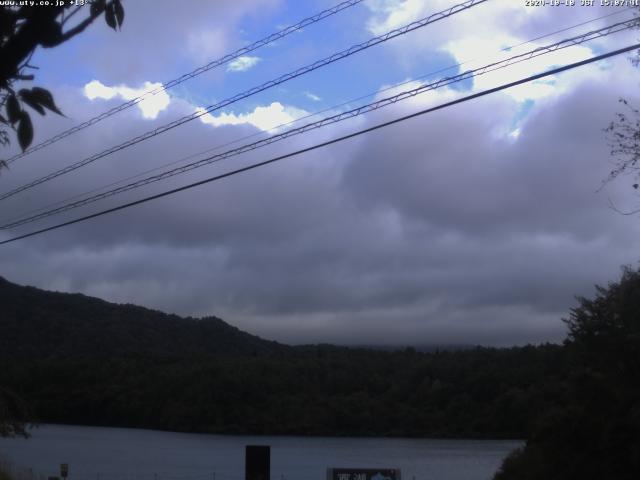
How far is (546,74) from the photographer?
11336 mm

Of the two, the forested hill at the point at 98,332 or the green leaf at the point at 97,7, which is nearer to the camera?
the green leaf at the point at 97,7

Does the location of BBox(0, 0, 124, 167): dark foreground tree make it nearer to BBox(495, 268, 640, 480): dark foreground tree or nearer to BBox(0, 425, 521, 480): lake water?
BBox(495, 268, 640, 480): dark foreground tree

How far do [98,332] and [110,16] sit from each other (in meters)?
76.4

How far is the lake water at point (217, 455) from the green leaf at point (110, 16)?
34395mm

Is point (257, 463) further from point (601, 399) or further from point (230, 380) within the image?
point (230, 380)

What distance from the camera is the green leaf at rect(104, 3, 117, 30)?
429cm

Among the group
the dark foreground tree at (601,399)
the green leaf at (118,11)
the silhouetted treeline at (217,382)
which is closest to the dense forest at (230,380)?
the silhouetted treeline at (217,382)

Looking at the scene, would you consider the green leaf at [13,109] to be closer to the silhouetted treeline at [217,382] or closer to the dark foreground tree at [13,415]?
the dark foreground tree at [13,415]

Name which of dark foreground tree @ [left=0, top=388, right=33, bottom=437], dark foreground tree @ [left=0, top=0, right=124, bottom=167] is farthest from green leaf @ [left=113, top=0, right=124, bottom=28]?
dark foreground tree @ [left=0, top=388, right=33, bottom=437]

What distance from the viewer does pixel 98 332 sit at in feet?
255

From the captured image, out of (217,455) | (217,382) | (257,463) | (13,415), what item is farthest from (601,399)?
(217,382)

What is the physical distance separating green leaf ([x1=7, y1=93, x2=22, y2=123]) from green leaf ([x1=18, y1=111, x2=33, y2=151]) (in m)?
0.03

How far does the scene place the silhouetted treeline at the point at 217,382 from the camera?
6369cm

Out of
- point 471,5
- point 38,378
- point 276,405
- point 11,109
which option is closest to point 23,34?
point 11,109
